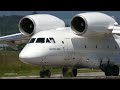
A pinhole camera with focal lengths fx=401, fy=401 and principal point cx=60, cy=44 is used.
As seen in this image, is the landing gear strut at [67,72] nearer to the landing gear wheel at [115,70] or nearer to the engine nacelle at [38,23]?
the landing gear wheel at [115,70]

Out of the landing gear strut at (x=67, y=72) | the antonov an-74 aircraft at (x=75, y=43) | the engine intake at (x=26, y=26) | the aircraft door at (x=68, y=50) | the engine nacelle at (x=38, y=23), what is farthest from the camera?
the engine intake at (x=26, y=26)

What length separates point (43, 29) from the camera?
22.9 meters

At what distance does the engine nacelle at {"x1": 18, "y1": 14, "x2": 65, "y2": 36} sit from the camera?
22766mm

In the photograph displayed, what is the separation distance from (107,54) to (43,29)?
12.8ft

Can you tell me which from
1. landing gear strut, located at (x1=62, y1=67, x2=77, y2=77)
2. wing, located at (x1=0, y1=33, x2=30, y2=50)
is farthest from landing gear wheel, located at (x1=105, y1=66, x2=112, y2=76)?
wing, located at (x1=0, y1=33, x2=30, y2=50)

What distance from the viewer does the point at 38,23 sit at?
22719 mm

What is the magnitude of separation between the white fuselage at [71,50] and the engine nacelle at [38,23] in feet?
4.91

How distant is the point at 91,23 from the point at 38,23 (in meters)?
3.69

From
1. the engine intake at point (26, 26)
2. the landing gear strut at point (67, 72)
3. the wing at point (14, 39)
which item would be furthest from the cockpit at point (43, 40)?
the wing at point (14, 39)

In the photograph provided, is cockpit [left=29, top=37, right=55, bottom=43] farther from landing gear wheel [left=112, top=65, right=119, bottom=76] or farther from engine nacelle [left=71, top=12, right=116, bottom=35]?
landing gear wheel [left=112, top=65, right=119, bottom=76]

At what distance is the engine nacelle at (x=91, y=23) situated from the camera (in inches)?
803

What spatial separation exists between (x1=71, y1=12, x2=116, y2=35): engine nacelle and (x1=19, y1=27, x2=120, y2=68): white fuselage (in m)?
0.45
